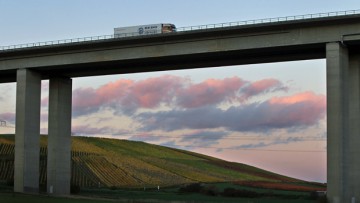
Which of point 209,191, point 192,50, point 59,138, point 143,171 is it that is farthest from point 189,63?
point 143,171

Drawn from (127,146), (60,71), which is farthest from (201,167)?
(60,71)

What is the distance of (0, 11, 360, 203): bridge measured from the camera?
2111 inches

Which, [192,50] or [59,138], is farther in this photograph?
[59,138]

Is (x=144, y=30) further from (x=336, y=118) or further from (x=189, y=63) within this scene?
(x=336, y=118)

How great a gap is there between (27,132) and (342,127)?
3621 cm

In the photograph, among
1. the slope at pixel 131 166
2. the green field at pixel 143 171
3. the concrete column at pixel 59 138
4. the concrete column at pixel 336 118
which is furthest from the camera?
the slope at pixel 131 166

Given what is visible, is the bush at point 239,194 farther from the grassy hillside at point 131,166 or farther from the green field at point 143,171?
the grassy hillside at point 131,166

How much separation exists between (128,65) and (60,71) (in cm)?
983

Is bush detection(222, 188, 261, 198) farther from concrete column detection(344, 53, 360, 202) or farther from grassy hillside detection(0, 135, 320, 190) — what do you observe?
grassy hillside detection(0, 135, 320, 190)

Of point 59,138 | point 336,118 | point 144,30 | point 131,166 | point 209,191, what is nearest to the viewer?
point 336,118

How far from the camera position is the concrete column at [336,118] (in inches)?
2056

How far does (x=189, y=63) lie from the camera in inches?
2601

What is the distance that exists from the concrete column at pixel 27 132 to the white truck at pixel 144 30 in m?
13.2

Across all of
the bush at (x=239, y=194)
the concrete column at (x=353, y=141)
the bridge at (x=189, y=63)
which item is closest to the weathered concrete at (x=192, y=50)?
the bridge at (x=189, y=63)
